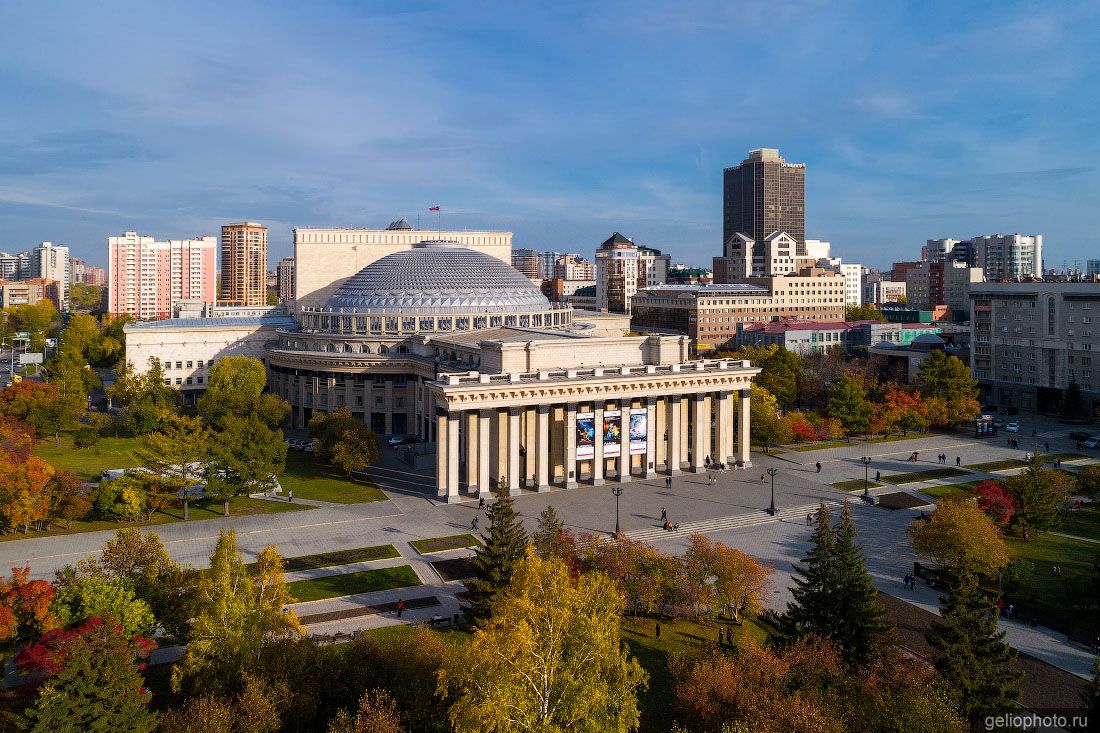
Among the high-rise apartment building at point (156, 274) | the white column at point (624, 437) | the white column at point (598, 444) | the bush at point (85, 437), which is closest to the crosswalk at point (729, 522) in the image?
the white column at point (598, 444)

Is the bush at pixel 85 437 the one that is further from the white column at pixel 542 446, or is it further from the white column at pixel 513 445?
the white column at pixel 542 446

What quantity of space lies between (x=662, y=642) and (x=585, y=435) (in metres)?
22.9

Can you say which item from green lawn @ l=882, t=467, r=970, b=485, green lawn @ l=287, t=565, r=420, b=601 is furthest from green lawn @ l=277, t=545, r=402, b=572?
green lawn @ l=882, t=467, r=970, b=485

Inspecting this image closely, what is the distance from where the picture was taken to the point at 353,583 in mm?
36250

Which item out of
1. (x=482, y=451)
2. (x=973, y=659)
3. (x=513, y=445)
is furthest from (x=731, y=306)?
(x=973, y=659)

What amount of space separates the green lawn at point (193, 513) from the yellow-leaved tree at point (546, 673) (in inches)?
1163

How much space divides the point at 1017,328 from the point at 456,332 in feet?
188

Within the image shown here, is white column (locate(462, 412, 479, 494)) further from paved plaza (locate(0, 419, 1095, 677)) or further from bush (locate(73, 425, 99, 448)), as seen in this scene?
bush (locate(73, 425, 99, 448))

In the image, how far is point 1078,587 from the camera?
33.8 metres

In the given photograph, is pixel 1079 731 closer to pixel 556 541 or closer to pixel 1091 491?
pixel 556 541

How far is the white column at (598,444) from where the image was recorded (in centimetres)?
5344

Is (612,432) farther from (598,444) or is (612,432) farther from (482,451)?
(482,451)

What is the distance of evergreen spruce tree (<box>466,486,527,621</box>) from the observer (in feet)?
103

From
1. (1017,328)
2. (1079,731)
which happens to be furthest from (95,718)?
(1017,328)
